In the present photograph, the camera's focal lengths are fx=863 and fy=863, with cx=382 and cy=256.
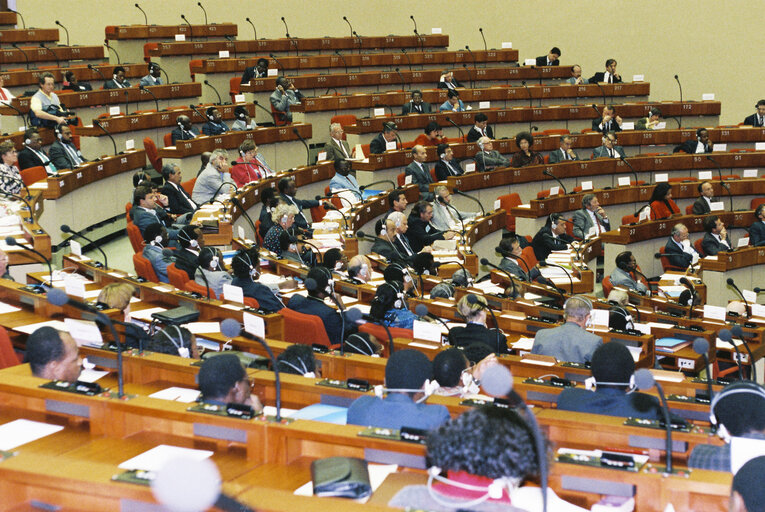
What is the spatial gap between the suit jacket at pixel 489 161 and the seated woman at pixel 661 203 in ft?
5.94

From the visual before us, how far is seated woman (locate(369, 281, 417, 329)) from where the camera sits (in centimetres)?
514

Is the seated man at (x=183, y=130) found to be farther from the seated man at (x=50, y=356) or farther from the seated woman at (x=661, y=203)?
the seated man at (x=50, y=356)

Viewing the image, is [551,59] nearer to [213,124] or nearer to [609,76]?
[609,76]

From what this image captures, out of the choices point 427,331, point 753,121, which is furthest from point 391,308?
point 753,121

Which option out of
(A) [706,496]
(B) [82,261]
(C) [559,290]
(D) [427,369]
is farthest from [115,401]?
(C) [559,290]

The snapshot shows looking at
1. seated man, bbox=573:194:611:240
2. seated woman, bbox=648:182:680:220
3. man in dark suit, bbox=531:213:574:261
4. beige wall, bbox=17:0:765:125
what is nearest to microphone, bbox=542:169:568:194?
seated man, bbox=573:194:611:240

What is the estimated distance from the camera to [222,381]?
3.00 metres

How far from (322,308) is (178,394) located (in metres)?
1.69

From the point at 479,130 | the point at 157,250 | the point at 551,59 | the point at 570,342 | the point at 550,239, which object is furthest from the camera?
the point at 551,59

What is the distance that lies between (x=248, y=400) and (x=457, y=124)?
9.39 metres

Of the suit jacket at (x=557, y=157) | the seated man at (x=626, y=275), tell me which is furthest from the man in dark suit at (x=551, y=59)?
the seated man at (x=626, y=275)

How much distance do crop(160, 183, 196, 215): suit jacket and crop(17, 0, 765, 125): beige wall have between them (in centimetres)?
837

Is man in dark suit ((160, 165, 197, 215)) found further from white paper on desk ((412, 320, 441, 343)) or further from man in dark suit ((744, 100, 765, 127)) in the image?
man in dark suit ((744, 100, 765, 127))

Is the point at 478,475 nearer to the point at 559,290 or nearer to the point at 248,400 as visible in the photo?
the point at 248,400
